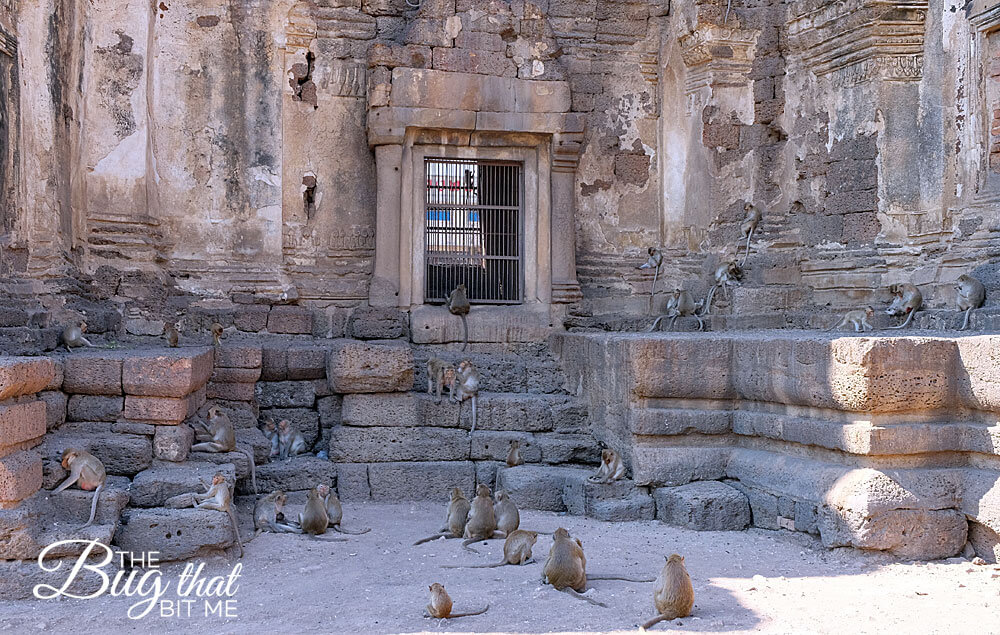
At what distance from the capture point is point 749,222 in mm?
10492

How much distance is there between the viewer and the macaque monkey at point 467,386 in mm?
8422

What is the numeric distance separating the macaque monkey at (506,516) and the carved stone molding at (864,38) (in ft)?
19.8

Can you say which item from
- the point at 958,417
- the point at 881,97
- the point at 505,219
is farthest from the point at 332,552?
the point at 881,97

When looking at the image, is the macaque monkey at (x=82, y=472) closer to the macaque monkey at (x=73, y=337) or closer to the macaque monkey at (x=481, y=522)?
the macaque monkey at (x=73, y=337)

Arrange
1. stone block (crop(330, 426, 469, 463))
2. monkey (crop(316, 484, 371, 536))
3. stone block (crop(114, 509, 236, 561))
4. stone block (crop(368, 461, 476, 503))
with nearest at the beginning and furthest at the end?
stone block (crop(114, 509, 236, 561))
monkey (crop(316, 484, 371, 536))
stone block (crop(368, 461, 476, 503))
stone block (crop(330, 426, 469, 463))

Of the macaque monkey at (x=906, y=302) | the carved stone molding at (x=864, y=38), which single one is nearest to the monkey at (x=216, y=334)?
the macaque monkey at (x=906, y=302)

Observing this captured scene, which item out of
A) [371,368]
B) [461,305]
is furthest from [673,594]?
[461,305]

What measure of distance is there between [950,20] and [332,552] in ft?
24.9

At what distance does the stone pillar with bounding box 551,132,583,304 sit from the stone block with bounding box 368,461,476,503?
292 cm

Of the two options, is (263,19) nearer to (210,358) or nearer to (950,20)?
(210,358)

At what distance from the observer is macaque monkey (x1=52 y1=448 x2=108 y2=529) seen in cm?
590

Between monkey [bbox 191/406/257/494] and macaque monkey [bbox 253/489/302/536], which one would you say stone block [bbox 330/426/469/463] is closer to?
monkey [bbox 191/406/257/494]

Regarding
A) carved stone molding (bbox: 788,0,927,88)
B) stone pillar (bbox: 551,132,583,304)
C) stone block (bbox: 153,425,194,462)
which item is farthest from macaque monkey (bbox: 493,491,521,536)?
carved stone molding (bbox: 788,0,927,88)

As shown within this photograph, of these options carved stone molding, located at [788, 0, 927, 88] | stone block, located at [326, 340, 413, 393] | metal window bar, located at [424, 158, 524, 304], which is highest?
carved stone molding, located at [788, 0, 927, 88]
